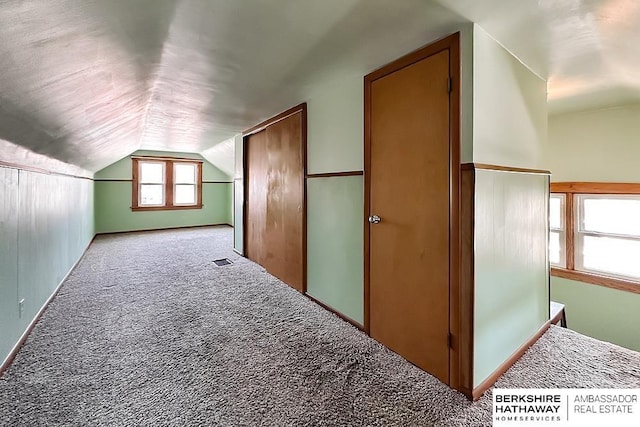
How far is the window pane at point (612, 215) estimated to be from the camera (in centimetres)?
Result: 309

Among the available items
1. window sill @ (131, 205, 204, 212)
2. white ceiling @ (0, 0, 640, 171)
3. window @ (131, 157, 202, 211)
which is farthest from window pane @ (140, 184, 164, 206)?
white ceiling @ (0, 0, 640, 171)

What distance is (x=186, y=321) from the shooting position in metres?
2.36

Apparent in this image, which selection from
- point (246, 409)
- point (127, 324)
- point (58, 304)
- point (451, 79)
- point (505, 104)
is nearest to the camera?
point (246, 409)

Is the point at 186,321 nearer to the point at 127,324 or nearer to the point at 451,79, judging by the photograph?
the point at 127,324

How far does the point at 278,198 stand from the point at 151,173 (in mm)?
5337

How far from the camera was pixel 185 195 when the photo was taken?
771 centimetres

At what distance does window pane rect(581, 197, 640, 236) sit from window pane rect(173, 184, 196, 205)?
25.9 feet

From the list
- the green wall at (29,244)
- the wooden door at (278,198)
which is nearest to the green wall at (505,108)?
the wooden door at (278,198)

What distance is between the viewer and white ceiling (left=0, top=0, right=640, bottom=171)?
47.9 inches

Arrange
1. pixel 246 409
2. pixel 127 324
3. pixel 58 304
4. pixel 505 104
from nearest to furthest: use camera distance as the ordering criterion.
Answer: pixel 246 409 < pixel 505 104 < pixel 127 324 < pixel 58 304

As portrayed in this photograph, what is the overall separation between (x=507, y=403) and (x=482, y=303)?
506 mm

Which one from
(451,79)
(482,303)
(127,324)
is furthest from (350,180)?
(127,324)

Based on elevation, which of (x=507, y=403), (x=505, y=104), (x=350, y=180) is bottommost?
(x=507, y=403)

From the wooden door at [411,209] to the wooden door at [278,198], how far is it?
3.62ft
